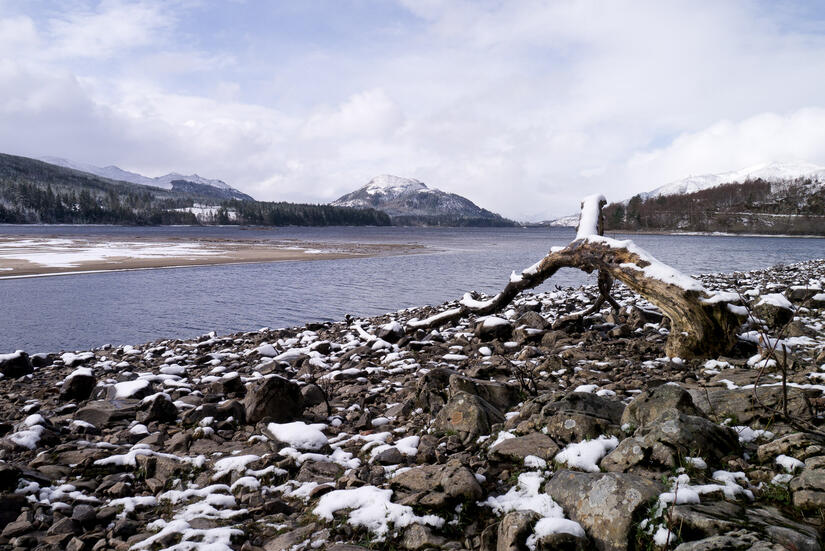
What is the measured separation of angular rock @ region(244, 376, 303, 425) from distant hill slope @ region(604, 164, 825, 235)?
150m

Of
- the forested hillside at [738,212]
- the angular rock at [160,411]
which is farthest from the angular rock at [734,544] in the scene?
the forested hillside at [738,212]

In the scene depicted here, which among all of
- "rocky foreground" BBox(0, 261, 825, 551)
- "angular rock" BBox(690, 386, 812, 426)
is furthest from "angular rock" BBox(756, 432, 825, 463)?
"angular rock" BBox(690, 386, 812, 426)

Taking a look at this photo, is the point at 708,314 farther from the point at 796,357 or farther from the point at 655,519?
the point at 655,519

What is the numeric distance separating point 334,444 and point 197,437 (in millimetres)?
1859

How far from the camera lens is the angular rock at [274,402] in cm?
632

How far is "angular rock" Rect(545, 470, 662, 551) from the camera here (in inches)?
123

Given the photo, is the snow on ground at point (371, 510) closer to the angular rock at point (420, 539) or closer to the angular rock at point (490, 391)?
the angular rock at point (420, 539)

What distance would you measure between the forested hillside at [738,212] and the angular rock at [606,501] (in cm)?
13865

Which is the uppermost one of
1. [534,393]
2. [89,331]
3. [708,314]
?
[708,314]

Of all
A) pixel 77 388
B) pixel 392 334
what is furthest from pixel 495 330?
pixel 77 388

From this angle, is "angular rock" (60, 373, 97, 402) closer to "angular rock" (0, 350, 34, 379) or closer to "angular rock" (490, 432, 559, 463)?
"angular rock" (0, 350, 34, 379)

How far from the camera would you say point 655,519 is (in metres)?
3.11

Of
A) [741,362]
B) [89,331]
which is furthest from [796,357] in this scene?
[89,331]

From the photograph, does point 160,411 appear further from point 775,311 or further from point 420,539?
point 775,311
